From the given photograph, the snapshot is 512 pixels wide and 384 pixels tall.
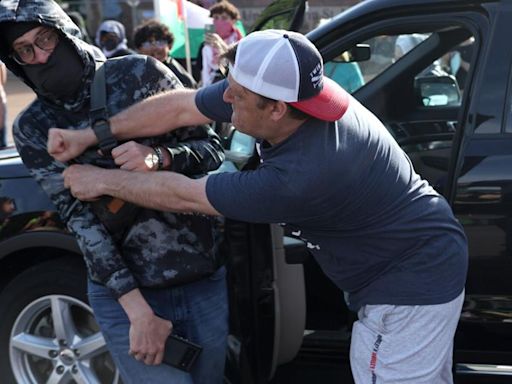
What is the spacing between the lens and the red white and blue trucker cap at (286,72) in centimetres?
195

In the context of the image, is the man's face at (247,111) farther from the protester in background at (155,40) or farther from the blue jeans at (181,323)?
the protester in background at (155,40)

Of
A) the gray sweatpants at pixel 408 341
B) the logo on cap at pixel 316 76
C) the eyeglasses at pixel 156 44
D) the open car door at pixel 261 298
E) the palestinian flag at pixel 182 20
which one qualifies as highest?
the logo on cap at pixel 316 76

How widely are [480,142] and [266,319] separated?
3.45 ft

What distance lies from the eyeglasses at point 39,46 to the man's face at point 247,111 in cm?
64

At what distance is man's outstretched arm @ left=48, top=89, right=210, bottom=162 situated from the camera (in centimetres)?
227

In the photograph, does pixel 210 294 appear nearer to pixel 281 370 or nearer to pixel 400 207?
pixel 400 207

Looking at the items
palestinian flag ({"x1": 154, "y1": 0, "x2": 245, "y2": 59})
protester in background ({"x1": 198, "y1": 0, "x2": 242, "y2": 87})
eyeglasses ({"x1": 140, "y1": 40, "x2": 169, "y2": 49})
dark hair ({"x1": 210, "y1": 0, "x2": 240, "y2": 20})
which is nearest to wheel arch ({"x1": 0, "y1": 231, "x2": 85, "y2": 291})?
eyeglasses ({"x1": 140, "y1": 40, "x2": 169, "y2": 49})

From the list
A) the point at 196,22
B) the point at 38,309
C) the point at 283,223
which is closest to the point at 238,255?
the point at 283,223

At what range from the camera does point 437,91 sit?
442 cm

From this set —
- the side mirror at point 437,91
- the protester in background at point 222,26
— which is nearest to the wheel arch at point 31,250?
the side mirror at point 437,91

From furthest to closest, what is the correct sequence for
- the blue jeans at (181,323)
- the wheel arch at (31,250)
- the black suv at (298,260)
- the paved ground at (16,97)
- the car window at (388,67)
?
the paved ground at (16,97) → the car window at (388,67) → the wheel arch at (31,250) → the black suv at (298,260) → the blue jeans at (181,323)

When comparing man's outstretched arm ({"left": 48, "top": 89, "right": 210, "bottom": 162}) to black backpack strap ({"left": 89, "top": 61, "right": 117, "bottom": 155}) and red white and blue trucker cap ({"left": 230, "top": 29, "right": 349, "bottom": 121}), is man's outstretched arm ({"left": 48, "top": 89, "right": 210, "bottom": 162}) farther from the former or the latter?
red white and blue trucker cap ({"left": 230, "top": 29, "right": 349, "bottom": 121})

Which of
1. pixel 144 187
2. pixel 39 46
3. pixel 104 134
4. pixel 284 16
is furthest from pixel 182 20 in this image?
pixel 144 187

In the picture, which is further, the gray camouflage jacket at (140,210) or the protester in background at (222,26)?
the protester in background at (222,26)
